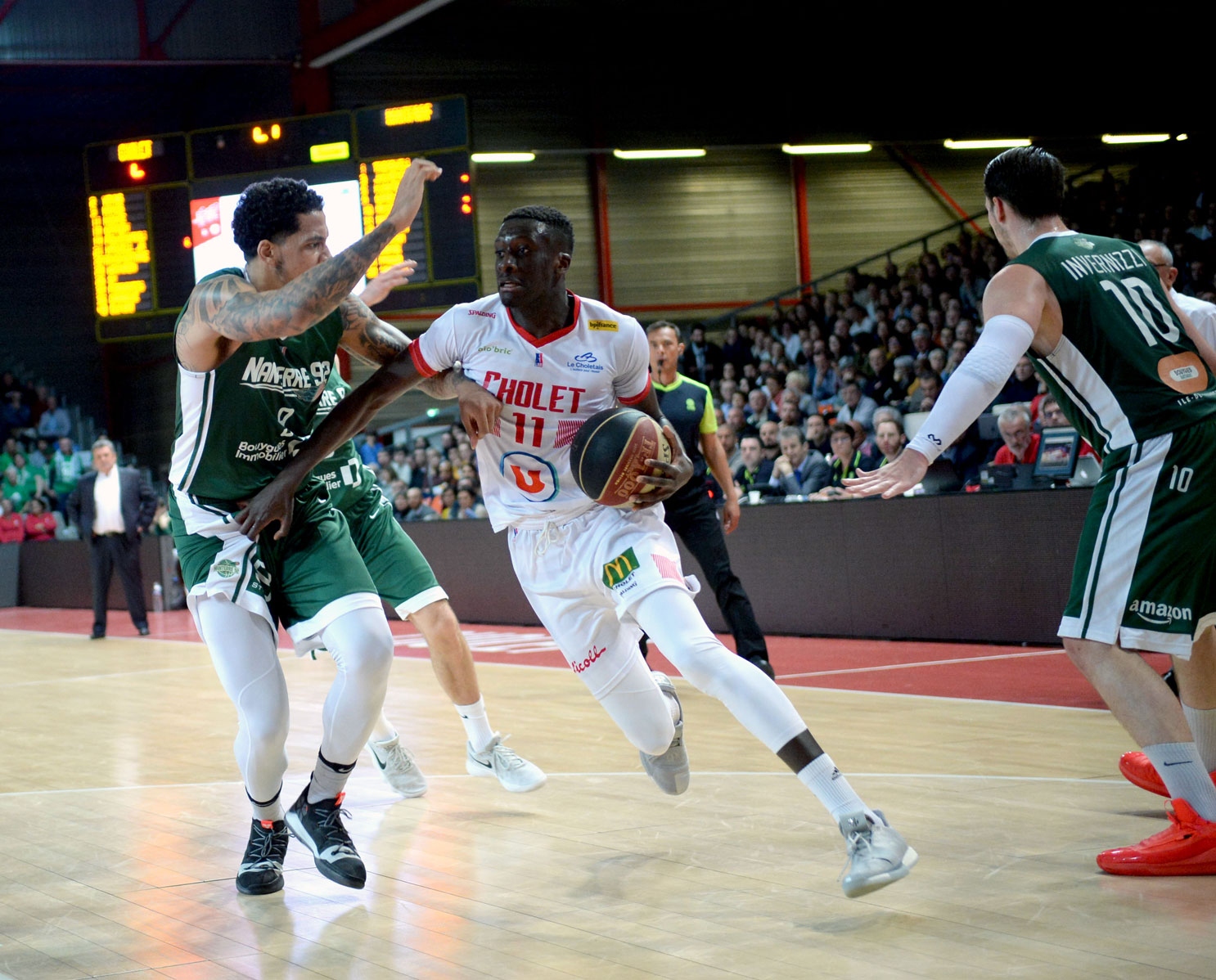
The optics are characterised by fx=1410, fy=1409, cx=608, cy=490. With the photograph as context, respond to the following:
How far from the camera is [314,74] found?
61.6 feet

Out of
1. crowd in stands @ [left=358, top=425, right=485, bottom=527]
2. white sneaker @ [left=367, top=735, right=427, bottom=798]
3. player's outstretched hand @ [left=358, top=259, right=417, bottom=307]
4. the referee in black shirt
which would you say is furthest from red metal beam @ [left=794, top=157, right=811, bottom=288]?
player's outstretched hand @ [left=358, top=259, right=417, bottom=307]

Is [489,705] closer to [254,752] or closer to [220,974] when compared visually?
[254,752]

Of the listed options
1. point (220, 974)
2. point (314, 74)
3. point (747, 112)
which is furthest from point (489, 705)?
point (747, 112)

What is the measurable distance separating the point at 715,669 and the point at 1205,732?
1.50 m

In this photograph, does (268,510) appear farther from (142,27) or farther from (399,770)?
(142,27)

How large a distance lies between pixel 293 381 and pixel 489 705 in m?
3.93

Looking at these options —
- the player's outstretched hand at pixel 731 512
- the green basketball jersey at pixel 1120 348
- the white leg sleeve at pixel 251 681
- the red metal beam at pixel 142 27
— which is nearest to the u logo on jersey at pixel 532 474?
the white leg sleeve at pixel 251 681

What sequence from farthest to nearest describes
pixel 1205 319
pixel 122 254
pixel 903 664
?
pixel 122 254 → pixel 903 664 → pixel 1205 319

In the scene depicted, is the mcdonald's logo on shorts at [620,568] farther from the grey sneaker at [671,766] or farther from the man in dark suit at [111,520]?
the man in dark suit at [111,520]

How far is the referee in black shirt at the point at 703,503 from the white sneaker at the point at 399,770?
2560 mm

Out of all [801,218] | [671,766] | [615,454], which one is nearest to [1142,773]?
[671,766]

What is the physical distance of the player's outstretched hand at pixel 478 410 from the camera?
4.03 metres

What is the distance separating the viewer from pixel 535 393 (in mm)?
4211

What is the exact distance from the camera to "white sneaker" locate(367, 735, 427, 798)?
533 cm
